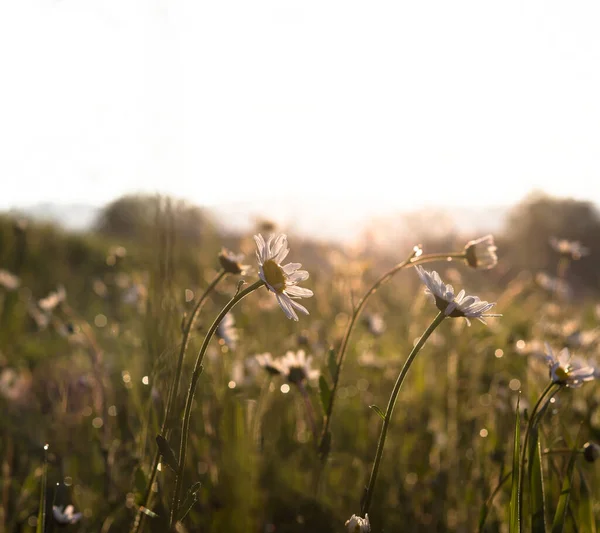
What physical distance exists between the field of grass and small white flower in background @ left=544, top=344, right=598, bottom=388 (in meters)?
0.02

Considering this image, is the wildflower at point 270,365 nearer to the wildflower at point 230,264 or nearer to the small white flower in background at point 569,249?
the wildflower at point 230,264

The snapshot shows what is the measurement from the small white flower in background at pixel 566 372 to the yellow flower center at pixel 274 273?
1.73 ft

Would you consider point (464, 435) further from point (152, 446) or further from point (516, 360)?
point (152, 446)

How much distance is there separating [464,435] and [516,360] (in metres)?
0.85

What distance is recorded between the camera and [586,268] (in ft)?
39.0

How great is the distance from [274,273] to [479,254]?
464mm

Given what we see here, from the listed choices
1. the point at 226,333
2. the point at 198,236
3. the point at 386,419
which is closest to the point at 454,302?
the point at 386,419

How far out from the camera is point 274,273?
1.01 m

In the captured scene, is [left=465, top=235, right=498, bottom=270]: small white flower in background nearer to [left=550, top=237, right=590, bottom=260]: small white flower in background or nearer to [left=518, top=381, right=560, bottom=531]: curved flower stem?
[left=518, top=381, right=560, bottom=531]: curved flower stem

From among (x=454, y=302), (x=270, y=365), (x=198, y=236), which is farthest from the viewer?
(x=198, y=236)

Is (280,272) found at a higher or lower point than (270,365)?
higher

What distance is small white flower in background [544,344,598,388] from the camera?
1.13 metres

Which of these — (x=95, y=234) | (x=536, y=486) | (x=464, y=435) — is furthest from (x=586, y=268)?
(x=536, y=486)

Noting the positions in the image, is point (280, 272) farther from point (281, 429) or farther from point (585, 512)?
point (281, 429)
